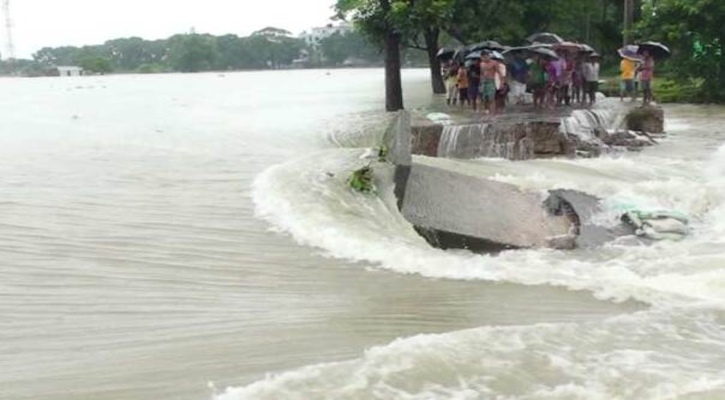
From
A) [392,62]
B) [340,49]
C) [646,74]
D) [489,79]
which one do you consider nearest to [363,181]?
[489,79]

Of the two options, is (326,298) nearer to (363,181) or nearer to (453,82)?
(363,181)

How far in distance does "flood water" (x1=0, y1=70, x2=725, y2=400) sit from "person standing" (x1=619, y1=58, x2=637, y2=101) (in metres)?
8.88

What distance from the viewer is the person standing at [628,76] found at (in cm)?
2158

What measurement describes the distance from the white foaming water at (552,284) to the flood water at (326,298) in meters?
0.02

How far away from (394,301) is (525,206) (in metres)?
3.87

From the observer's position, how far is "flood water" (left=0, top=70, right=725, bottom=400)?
5055mm

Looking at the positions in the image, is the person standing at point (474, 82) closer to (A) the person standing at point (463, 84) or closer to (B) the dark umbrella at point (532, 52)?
(A) the person standing at point (463, 84)

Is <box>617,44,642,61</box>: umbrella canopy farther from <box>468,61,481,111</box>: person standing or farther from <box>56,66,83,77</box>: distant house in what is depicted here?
<box>56,66,83,77</box>: distant house

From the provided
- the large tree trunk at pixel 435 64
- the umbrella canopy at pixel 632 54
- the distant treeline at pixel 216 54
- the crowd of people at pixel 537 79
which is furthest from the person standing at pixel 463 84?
the distant treeline at pixel 216 54

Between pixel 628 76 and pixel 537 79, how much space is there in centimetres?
315

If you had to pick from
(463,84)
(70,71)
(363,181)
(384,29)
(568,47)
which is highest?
(384,29)

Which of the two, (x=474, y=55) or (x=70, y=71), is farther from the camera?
(x=70, y=71)

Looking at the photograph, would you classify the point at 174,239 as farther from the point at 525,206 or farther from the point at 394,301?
the point at 525,206

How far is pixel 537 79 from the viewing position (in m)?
20.4
